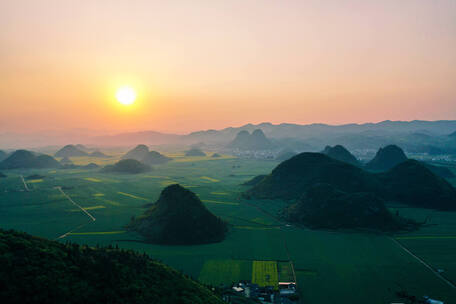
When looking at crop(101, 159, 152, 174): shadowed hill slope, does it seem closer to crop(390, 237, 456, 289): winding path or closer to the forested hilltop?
crop(390, 237, 456, 289): winding path

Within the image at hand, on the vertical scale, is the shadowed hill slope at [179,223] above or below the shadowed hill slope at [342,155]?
below

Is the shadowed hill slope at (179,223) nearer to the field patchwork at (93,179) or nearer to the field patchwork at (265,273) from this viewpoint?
the field patchwork at (265,273)

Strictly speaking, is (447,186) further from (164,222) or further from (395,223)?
(164,222)

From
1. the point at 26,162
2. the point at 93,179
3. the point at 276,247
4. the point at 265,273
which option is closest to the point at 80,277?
the point at 265,273

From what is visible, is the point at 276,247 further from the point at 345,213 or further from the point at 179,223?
the point at 345,213

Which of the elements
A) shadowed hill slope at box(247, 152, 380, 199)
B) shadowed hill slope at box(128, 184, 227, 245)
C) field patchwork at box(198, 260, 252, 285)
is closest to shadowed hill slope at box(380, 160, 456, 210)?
shadowed hill slope at box(247, 152, 380, 199)

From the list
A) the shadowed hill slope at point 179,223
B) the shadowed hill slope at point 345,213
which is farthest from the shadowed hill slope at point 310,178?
the shadowed hill slope at point 179,223
